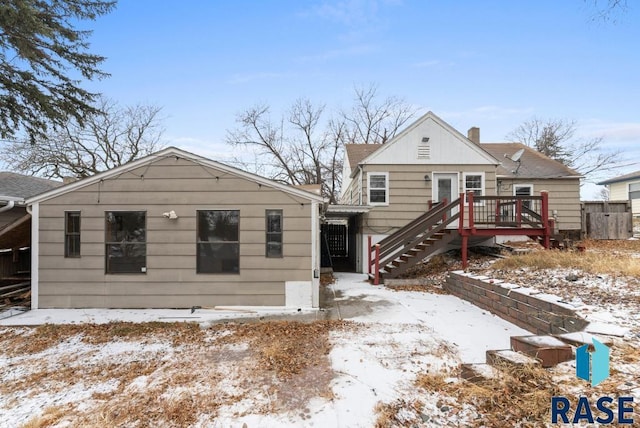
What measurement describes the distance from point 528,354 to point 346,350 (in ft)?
6.78

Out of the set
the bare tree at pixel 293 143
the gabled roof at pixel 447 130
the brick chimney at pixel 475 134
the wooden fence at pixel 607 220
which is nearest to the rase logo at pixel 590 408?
the gabled roof at pixel 447 130

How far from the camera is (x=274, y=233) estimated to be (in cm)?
653

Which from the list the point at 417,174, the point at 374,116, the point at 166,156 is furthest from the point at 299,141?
the point at 166,156

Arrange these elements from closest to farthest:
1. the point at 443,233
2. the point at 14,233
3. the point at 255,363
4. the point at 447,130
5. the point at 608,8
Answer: the point at 255,363 → the point at 608,8 → the point at 14,233 → the point at 443,233 → the point at 447,130

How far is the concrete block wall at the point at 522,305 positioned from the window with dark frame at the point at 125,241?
699 centimetres

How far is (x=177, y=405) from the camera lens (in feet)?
9.31

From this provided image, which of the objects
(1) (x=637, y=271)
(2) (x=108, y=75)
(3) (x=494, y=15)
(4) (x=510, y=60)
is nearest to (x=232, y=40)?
(2) (x=108, y=75)

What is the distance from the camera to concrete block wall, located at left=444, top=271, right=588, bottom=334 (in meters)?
4.01

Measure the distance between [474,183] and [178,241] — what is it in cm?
979

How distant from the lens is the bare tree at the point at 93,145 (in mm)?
16781

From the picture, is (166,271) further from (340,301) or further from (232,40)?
(232,40)

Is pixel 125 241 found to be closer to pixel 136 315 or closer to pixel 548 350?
pixel 136 315

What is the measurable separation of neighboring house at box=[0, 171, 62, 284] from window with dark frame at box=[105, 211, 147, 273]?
2.18m

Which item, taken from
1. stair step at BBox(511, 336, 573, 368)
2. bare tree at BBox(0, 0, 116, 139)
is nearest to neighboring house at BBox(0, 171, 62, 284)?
bare tree at BBox(0, 0, 116, 139)
